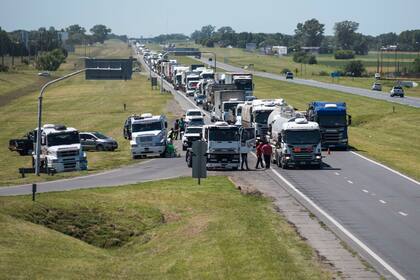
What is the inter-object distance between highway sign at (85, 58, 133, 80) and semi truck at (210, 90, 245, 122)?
12.5 metres

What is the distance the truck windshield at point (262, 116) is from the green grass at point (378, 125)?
22.6ft

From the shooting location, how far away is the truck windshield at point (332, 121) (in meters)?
59.8

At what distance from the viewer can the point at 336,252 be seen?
2667cm

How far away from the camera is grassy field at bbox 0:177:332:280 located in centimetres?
2461

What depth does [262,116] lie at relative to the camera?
6456 centimetres

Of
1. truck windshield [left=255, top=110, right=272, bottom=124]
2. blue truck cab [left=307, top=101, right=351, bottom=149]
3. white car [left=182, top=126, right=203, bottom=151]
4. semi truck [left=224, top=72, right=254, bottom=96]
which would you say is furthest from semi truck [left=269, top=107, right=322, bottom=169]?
semi truck [left=224, top=72, right=254, bottom=96]

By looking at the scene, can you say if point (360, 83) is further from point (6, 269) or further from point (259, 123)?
point (6, 269)

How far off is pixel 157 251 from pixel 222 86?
225 feet

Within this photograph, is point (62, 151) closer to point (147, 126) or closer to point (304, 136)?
point (147, 126)

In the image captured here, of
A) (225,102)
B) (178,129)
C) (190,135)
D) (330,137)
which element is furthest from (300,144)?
(225,102)

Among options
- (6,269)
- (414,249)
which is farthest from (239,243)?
(6,269)

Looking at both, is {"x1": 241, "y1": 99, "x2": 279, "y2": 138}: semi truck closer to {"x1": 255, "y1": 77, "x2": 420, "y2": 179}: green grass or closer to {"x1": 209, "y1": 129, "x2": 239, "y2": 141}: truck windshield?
{"x1": 255, "y1": 77, "x2": 420, "y2": 179}: green grass

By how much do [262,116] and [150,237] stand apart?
3334 centimetres

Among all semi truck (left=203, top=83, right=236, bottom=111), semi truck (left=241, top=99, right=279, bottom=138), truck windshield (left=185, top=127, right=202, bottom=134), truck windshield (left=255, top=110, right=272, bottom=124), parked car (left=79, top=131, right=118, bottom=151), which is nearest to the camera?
semi truck (left=241, top=99, right=279, bottom=138)
